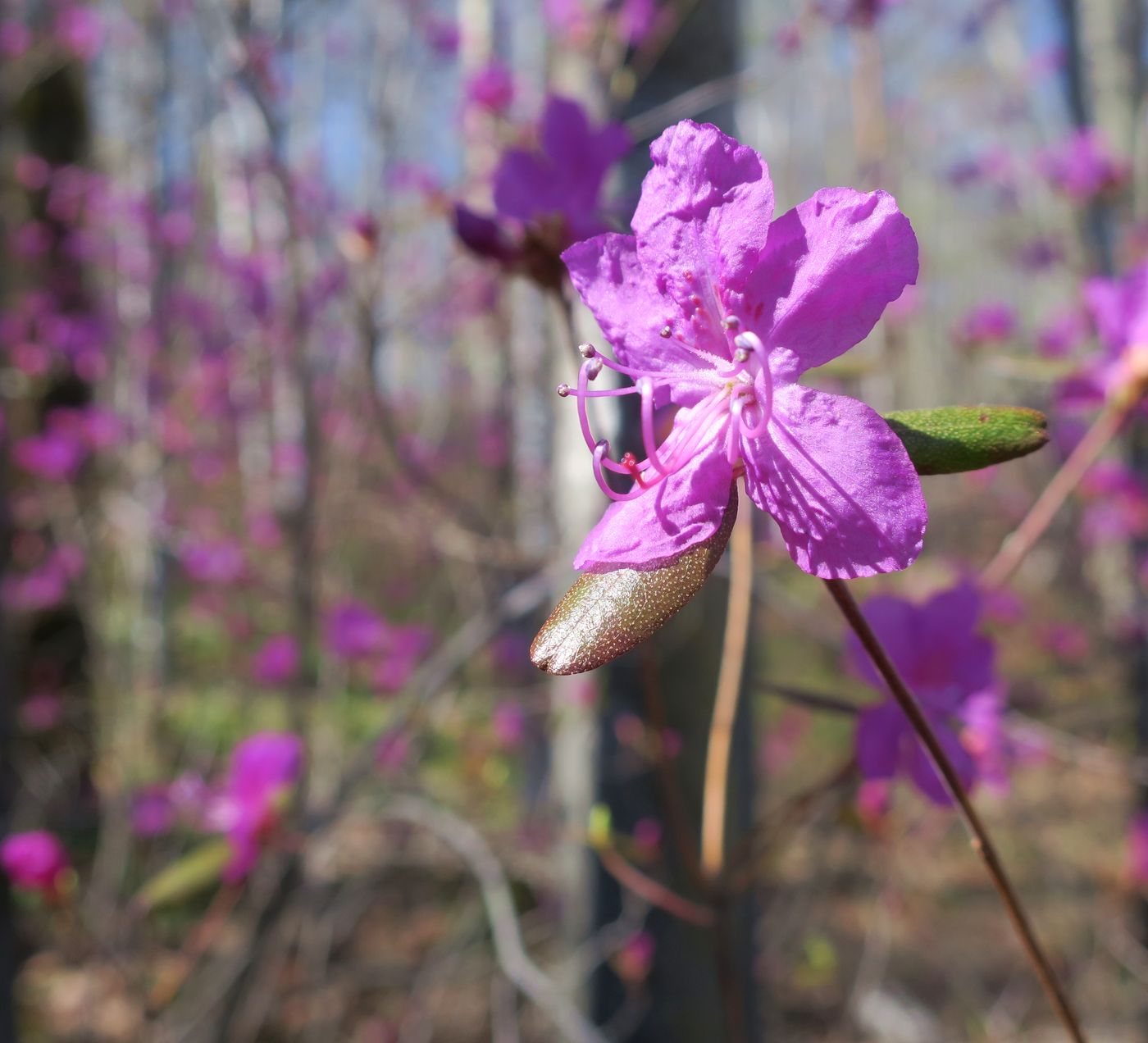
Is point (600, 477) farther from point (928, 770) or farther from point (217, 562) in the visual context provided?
point (217, 562)

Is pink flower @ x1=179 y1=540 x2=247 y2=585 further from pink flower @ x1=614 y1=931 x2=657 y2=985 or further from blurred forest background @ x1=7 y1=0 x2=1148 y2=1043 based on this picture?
pink flower @ x1=614 y1=931 x2=657 y2=985

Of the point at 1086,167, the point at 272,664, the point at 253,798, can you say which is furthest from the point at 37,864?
the point at 1086,167

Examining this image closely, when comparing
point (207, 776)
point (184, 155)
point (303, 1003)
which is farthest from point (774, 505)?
point (184, 155)

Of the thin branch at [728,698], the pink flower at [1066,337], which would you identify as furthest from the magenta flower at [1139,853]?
the thin branch at [728,698]

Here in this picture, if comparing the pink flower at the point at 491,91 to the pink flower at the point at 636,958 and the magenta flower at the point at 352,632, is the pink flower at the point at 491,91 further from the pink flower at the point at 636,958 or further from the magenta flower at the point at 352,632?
the pink flower at the point at 636,958

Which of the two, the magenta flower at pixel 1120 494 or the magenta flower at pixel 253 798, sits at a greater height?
the magenta flower at pixel 1120 494

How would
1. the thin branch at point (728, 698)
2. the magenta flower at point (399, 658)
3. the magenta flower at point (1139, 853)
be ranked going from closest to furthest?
1. the thin branch at point (728, 698)
2. the magenta flower at point (1139, 853)
3. the magenta flower at point (399, 658)
